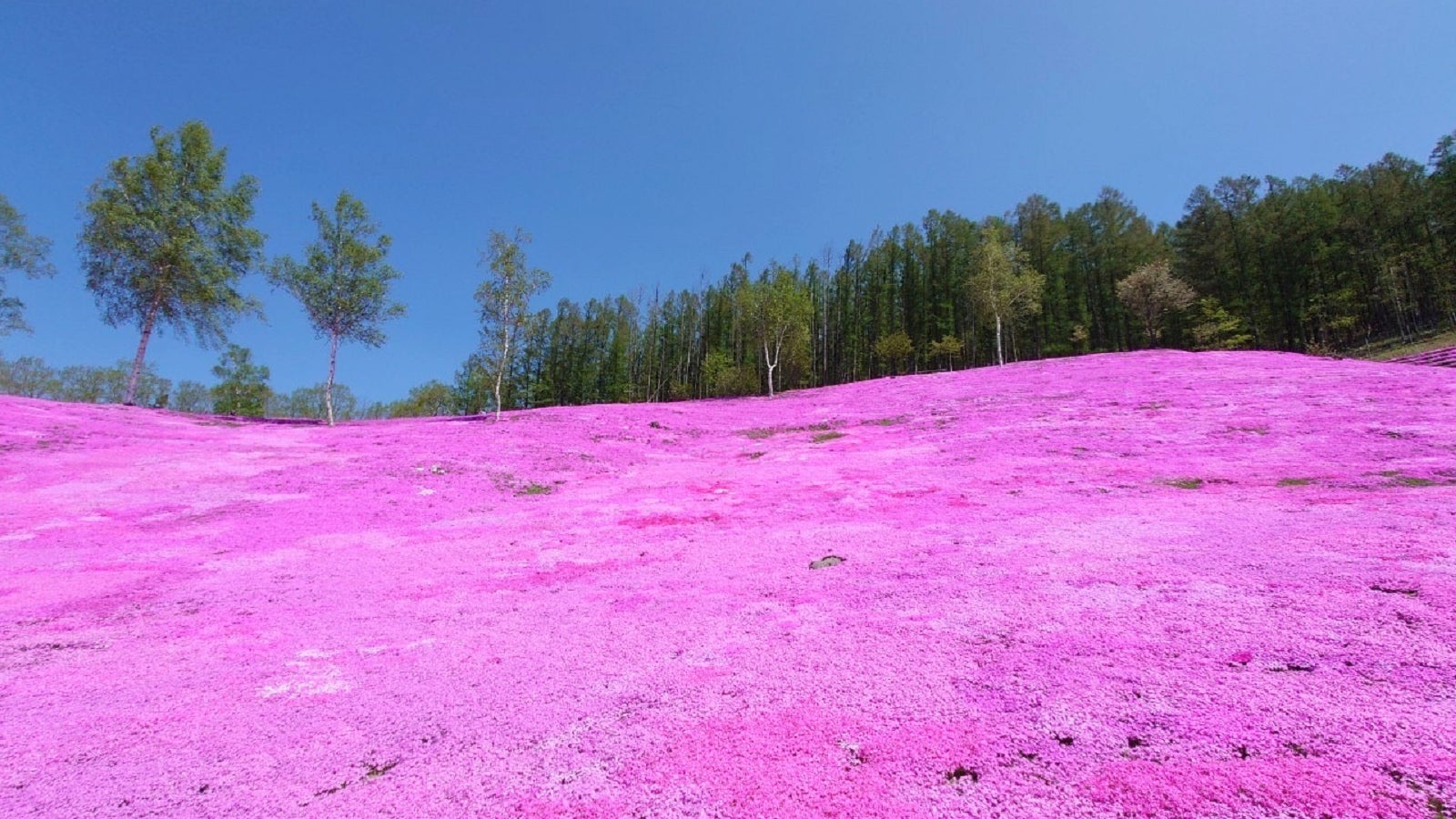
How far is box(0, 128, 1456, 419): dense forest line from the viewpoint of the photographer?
150ft

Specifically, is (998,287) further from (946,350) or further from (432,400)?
(432,400)

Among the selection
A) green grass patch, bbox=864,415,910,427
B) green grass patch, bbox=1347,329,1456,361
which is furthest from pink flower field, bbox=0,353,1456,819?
green grass patch, bbox=1347,329,1456,361

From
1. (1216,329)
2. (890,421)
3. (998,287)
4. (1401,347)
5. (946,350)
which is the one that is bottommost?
(890,421)

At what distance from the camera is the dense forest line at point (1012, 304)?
45.7 metres

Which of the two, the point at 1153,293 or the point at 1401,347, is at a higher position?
the point at 1153,293

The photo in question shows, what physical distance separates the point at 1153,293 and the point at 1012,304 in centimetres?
990

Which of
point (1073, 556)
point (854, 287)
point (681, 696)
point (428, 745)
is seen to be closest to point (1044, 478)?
point (1073, 556)

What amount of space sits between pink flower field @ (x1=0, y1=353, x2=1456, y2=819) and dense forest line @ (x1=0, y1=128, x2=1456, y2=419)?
20241 mm

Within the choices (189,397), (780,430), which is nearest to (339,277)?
(780,430)

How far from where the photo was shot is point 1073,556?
570 centimetres

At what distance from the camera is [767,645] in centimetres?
429

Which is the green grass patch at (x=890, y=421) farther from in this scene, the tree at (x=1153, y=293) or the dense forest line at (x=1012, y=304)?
the tree at (x=1153, y=293)

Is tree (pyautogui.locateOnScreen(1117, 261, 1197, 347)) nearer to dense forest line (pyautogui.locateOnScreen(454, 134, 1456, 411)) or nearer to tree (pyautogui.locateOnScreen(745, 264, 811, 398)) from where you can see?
dense forest line (pyautogui.locateOnScreen(454, 134, 1456, 411))

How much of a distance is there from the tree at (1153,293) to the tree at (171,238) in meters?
61.2
